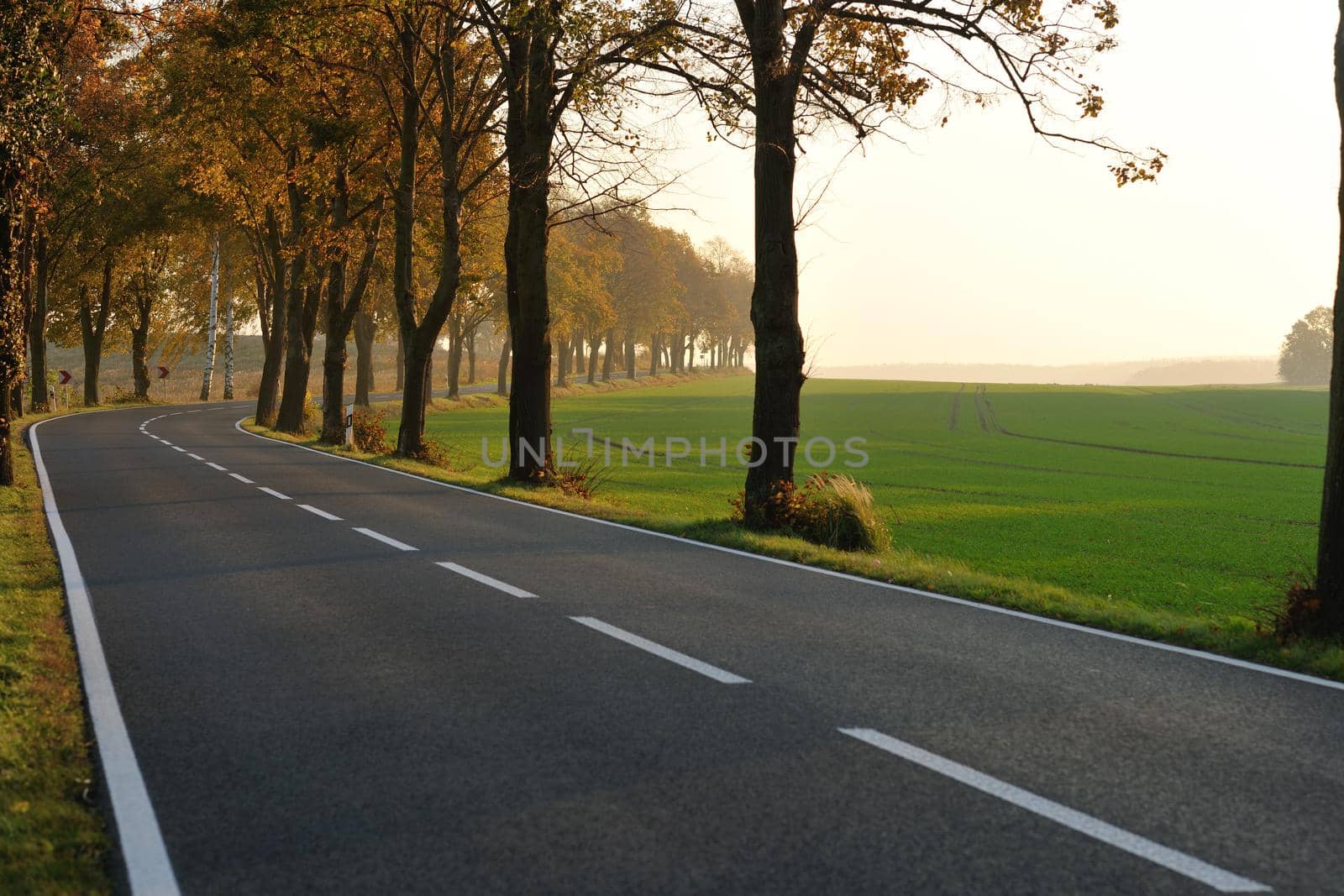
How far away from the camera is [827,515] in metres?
12.8

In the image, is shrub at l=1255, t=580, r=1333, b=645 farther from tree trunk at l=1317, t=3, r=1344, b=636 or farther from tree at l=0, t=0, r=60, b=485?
tree at l=0, t=0, r=60, b=485

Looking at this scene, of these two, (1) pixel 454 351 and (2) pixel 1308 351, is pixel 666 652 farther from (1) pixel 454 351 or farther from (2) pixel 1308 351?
(2) pixel 1308 351

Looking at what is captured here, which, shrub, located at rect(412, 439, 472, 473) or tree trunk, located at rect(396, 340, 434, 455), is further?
tree trunk, located at rect(396, 340, 434, 455)

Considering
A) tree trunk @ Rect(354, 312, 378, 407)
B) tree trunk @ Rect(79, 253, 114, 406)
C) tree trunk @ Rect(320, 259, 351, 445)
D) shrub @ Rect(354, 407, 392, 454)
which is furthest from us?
tree trunk @ Rect(354, 312, 378, 407)

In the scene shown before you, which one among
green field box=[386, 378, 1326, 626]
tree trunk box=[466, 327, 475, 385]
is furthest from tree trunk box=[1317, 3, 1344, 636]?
tree trunk box=[466, 327, 475, 385]

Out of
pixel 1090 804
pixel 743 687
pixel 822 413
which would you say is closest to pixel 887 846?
pixel 1090 804

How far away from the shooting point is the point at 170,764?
4609mm

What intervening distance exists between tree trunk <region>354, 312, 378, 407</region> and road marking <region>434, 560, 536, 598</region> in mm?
38161

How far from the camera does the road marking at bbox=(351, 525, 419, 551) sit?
35.8 ft

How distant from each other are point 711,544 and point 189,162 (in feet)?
82.8

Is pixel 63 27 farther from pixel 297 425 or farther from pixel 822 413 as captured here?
pixel 822 413

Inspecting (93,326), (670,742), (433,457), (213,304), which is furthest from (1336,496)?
(93,326)

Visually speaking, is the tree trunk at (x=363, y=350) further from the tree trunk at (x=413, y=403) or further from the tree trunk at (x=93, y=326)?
the tree trunk at (x=413, y=403)

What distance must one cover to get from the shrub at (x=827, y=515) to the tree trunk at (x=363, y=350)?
36056mm
